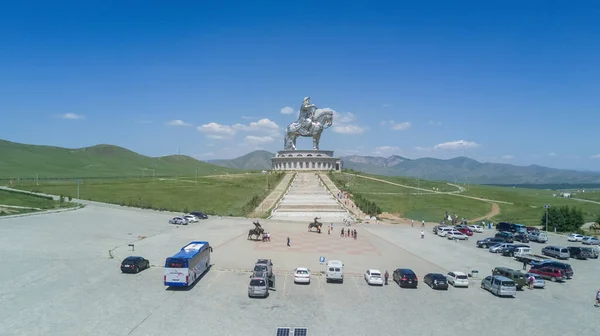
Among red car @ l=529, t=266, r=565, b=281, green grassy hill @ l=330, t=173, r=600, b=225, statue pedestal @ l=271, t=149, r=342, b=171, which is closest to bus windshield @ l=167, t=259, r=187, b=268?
red car @ l=529, t=266, r=565, b=281

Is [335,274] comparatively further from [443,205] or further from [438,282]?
[443,205]

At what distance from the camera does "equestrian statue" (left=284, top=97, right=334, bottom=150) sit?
367ft

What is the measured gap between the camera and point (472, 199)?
84375mm

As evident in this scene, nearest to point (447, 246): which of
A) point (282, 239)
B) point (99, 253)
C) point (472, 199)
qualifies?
point (282, 239)

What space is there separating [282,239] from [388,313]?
21.6 metres

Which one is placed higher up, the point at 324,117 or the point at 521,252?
the point at 324,117

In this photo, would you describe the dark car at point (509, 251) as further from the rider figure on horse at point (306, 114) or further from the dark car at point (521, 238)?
the rider figure on horse at point (306, 114)

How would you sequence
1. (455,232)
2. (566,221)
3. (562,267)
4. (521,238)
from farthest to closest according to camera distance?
(566,221) → (455,232) → (521,238) → (562,267)

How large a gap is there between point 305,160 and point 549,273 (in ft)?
281

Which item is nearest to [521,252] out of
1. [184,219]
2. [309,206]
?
[309,206]

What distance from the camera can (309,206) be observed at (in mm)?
64312

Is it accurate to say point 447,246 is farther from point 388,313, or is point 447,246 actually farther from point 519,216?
point 519,216

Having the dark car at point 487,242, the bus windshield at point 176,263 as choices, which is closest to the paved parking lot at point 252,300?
the bus windshield at point 176,263

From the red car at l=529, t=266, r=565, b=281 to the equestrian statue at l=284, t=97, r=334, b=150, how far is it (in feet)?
279
